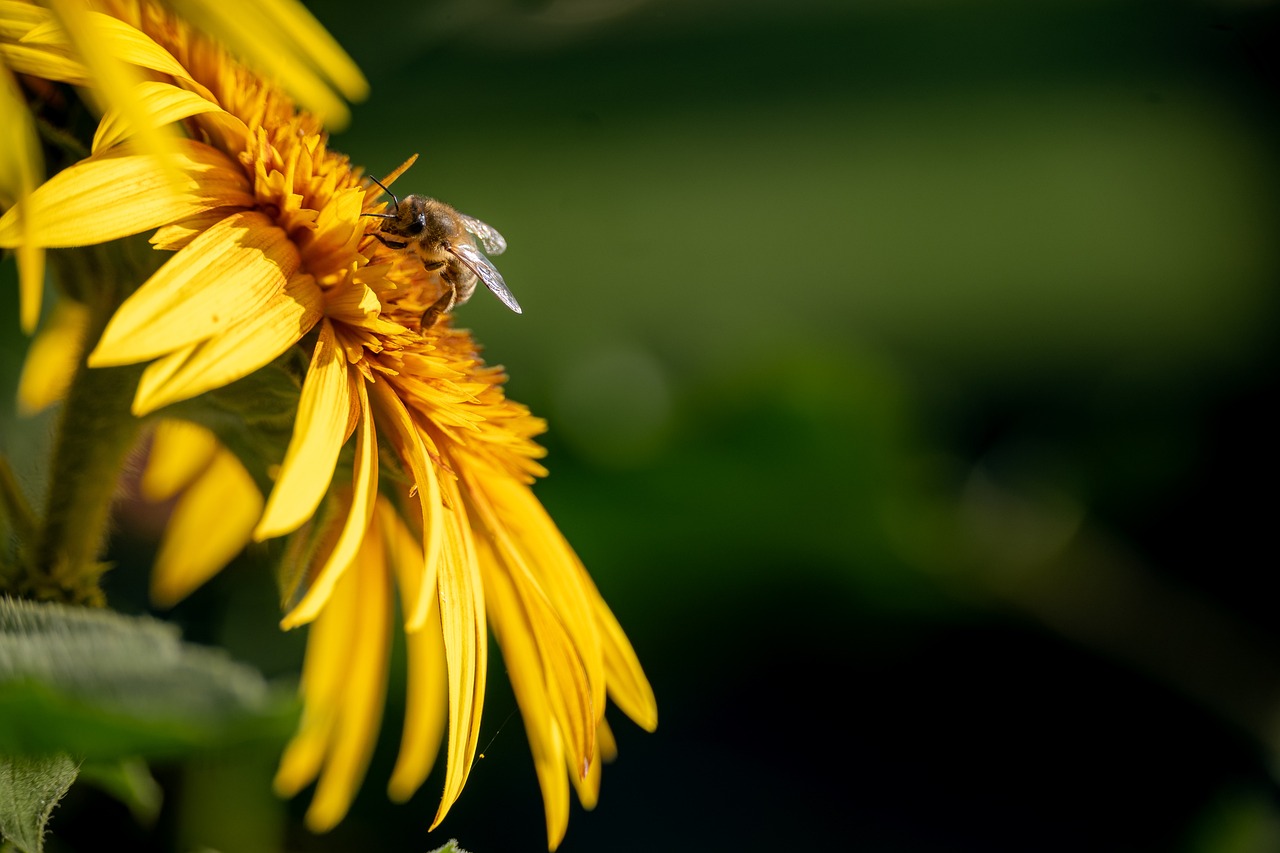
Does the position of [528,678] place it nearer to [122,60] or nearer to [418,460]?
[418,460]

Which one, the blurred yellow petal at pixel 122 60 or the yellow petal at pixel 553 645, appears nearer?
the blurred yellow petal at pixel 122 60

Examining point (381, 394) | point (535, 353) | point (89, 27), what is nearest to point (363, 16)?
point (535, 353)

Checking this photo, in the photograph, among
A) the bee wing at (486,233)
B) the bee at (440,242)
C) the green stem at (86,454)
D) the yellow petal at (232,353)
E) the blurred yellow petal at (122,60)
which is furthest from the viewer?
the bee wing at (486,233)

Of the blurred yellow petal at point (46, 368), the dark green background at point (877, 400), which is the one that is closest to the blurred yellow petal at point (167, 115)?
the blurred yellow petal at point (46, 368)

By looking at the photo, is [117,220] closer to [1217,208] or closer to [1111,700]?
[1111,700]

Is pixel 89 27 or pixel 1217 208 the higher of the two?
pixel 1217 208

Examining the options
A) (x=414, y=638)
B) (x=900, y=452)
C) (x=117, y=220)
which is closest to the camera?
(x=117, y=220)

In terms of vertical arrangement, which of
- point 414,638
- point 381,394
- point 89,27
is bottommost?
point 414,638

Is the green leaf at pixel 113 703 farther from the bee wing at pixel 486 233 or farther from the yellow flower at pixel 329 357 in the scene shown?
the bee wing at pixel 486 233
